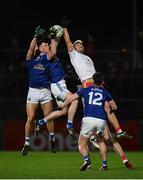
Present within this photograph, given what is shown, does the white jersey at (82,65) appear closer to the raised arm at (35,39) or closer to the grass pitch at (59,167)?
the raised arm at (35,39)

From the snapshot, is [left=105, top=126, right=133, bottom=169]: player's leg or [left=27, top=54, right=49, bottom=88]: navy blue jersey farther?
[left=27, top=54, right=49, bottom=88]: navy blue jersey

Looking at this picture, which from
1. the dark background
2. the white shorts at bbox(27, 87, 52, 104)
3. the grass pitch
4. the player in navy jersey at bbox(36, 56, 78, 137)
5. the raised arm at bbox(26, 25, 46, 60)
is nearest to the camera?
the grass pitch

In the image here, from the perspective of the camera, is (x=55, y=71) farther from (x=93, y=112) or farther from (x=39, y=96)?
(x=93, y=112)

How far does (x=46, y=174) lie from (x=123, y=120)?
8.83 metres

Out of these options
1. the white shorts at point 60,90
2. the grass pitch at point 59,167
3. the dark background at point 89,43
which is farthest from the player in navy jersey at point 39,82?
the dark background at point 89,43

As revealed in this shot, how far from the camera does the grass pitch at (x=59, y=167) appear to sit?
14664mm

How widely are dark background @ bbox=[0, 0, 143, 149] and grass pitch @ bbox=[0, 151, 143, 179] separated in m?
1.91

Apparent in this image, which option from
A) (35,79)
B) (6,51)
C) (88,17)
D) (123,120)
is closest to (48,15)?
(88,17)

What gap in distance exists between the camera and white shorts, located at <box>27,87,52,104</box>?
18.2m

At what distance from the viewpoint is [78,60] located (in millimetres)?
17812

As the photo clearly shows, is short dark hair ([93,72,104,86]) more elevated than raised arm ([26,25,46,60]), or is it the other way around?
raised arm ([26,25,46,60])

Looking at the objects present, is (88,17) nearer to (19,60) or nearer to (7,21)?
(7,21)

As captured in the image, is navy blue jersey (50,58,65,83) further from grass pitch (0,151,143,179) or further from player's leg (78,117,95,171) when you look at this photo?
player's leg (78,117,95,171)

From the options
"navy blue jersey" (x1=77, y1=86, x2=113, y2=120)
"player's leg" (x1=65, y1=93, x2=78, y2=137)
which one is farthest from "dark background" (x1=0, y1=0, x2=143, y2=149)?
"navy blue jersey" (x1=77, y1=86, x2=113, y2=120)
